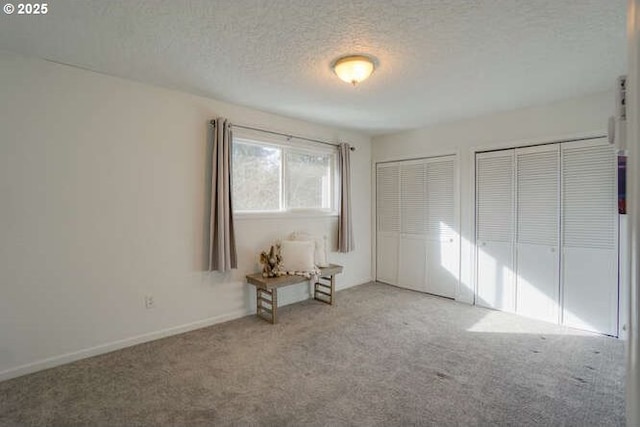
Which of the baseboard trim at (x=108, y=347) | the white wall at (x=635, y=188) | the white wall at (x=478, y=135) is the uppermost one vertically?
the white wall at (x=478, y=135)

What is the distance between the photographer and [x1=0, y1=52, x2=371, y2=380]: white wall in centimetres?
232

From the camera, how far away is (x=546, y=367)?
8.09ft

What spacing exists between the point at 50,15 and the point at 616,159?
14.8 ft

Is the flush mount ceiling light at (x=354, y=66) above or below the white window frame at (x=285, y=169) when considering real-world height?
above

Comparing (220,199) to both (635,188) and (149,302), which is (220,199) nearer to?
(149,302)

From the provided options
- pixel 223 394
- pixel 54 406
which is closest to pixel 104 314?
pixel 54 406

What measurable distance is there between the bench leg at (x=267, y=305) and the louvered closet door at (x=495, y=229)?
252cm

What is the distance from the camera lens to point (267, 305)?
3.77m

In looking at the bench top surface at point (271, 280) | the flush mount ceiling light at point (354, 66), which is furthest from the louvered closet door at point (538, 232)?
the bench top surface at point (271, 280)

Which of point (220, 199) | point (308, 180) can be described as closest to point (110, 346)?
point (220, 199)

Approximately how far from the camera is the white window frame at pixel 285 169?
3.60m

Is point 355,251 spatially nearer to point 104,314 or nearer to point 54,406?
point 104,314

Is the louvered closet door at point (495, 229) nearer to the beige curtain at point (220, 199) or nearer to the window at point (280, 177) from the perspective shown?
the window at point (280, 177)

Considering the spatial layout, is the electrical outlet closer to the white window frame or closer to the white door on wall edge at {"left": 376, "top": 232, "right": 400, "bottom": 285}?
the white window frame
